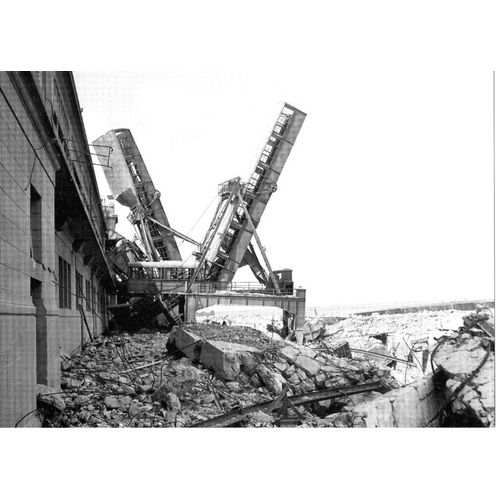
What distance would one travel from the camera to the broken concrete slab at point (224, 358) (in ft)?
23.2

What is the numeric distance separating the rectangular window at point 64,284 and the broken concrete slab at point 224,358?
2537 millimetres

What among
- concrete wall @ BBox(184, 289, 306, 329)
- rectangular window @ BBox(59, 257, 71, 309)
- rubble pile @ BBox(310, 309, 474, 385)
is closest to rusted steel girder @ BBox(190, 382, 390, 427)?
rubble pile @ BBox(310, 309, 474, 385)

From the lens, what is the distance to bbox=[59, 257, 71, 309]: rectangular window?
27.4 ft

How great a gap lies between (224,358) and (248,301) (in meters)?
9.26

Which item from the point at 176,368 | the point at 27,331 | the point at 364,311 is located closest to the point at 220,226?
the point at 364,311

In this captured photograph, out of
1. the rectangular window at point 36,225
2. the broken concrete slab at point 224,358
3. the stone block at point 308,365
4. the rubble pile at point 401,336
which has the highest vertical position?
the rectangular window at point 36,225

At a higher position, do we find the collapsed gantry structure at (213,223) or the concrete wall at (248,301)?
the collapsed gantry structure at (213,223)

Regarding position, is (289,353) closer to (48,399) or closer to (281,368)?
(281,368)

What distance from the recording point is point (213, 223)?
58.6 ft

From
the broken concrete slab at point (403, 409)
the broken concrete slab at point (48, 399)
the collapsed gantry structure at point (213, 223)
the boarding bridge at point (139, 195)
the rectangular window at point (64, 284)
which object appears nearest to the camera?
the broken concrete slab at point (48, 399)

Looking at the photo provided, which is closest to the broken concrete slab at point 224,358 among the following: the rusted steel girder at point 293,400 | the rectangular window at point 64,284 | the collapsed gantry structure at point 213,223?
the rusted steel girder at point 293,400

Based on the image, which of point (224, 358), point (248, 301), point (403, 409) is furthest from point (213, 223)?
point (403, 409)

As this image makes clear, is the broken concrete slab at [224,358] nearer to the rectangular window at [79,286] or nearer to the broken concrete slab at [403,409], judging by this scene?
the broken concrete slab at [403,409]

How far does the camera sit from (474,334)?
6887mm
